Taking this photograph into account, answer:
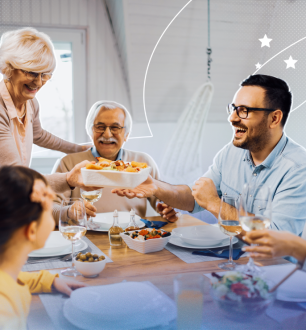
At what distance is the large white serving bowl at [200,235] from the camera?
1.29 metres

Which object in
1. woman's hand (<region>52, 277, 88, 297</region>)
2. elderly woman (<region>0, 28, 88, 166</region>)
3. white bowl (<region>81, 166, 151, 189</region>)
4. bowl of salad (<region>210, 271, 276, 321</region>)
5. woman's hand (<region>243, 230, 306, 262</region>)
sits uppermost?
elderly woman (<region>0, 28, 88, 166</region>)

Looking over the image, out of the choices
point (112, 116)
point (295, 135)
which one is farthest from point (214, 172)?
point (295, 135)

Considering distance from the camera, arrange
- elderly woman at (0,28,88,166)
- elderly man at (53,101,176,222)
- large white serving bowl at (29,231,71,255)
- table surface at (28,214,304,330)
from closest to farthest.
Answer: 1. table surface at (28,214,304,330)
2. large white serving bowl at (29,231,71,255)
3. elderly woman at (0,28,88,166)
4. elderly man at (53,101,176,222)

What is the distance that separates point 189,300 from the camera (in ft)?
2.86

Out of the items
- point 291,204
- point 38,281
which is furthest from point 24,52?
point 291,204

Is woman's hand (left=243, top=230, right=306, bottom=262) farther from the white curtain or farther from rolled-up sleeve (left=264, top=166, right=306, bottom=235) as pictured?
the white curtain

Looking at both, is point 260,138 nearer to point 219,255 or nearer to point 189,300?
point 219,255

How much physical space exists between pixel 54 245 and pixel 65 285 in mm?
404

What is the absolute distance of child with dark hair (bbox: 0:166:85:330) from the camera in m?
Answer: 0.66

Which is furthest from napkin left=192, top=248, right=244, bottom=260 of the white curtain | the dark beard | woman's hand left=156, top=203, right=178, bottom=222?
the white curtain

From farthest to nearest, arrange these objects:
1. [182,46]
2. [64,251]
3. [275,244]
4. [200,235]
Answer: [182,46] → [200,235] → [64,251] → [275,244]

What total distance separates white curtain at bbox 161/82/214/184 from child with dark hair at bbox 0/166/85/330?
10.4ft

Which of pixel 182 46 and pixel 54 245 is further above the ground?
pixel 182 46

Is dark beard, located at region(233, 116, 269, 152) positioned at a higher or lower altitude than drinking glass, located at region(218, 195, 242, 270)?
higher
